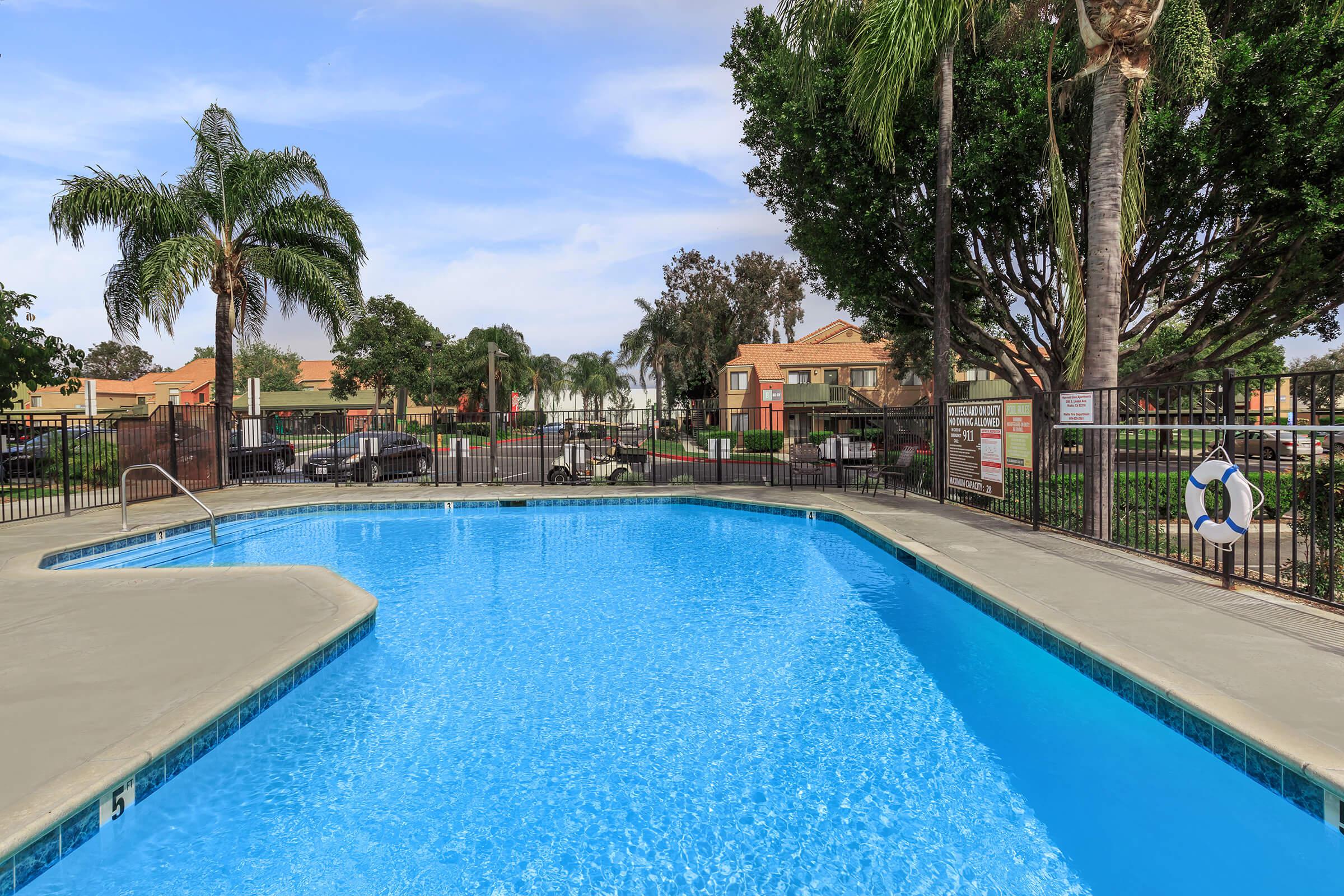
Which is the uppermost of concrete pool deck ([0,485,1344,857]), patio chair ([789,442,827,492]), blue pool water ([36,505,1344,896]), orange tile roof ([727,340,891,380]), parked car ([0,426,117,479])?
orange tile roof ([727,340,891,380])

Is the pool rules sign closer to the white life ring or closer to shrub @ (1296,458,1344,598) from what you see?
shrub @ (1296,458,1344,598)

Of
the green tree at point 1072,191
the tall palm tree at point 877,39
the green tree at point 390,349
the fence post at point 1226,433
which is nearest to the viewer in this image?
the fence post at point 1226,433

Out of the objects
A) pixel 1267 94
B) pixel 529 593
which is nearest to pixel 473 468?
pixel 529 593

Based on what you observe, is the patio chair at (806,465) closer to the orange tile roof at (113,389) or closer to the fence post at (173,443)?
the fence post at (173,443)

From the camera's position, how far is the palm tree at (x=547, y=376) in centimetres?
6397

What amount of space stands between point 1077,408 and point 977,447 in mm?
2636

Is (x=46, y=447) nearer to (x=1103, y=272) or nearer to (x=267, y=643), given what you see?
(x=267, y=643)

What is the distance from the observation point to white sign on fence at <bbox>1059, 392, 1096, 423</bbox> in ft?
27.6

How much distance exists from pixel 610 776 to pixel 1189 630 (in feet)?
14.1

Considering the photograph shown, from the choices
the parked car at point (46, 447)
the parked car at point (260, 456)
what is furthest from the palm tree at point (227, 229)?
the parked car at point (46, 447)

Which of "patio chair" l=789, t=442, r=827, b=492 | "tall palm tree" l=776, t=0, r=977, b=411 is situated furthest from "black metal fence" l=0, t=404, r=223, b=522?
"patio chair" l=789, t=442, r=827, b=492

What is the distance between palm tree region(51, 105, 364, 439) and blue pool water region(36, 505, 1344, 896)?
1425cm

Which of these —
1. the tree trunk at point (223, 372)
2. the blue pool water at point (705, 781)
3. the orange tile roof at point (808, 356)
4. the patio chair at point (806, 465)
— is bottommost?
the blue pool water at point (705, 781)

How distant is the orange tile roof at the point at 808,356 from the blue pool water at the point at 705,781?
35.6 m
